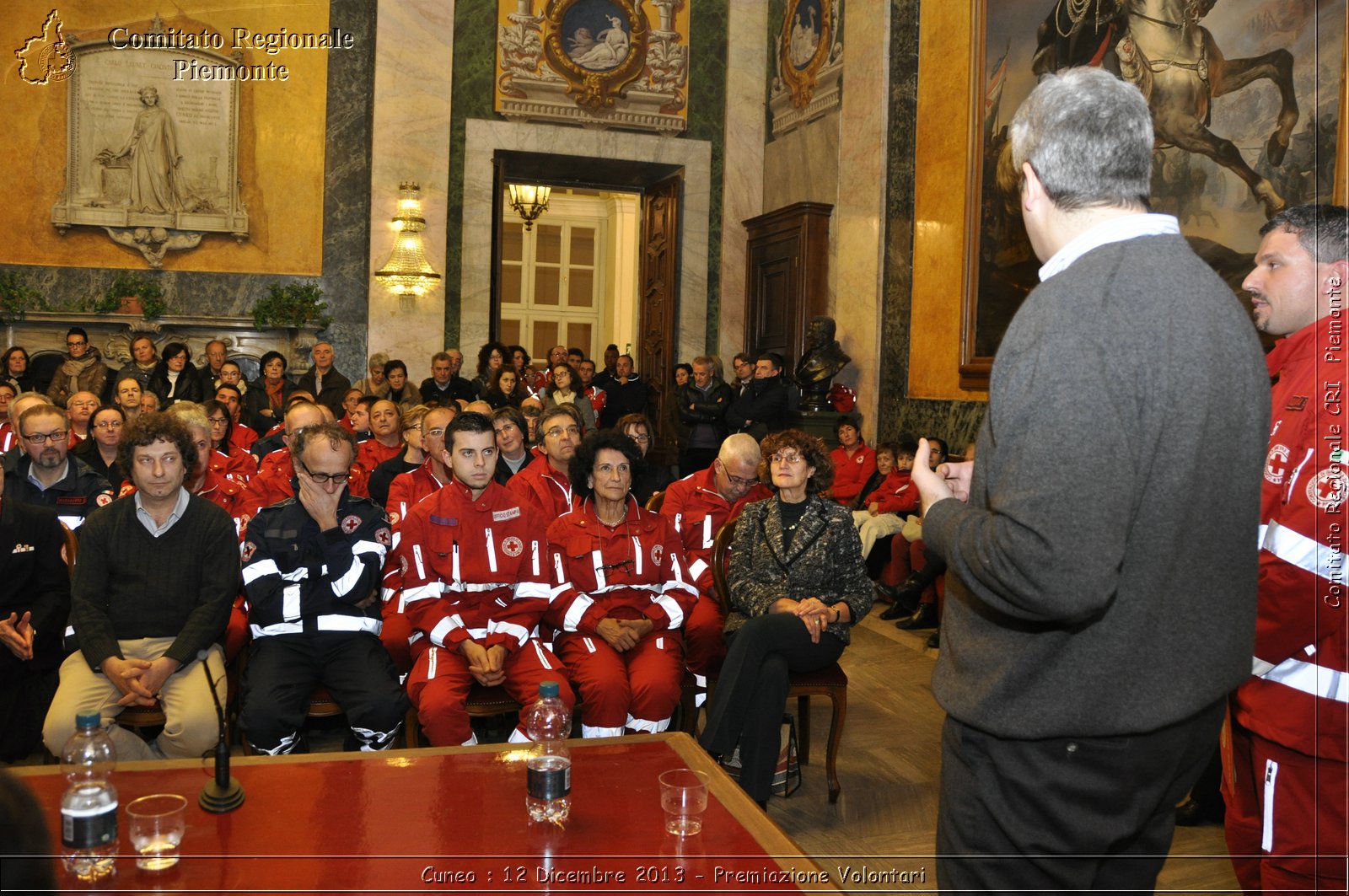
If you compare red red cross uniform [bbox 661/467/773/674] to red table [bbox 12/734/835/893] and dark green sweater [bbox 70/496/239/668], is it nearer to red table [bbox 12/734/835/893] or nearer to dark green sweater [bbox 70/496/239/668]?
red table [bbox 12/734/835/893]

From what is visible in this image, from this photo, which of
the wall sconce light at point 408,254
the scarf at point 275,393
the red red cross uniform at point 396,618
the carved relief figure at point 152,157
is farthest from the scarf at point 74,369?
the red red cross uniform at point 396,618

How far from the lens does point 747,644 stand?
3596mm

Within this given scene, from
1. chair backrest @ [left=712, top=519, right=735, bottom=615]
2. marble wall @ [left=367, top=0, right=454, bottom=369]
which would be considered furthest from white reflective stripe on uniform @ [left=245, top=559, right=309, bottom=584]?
marble wall @ [left=367, top=0, right=454, bottom=369]

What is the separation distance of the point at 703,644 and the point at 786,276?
25.0 ft

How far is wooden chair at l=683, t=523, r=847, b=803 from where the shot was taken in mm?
3797

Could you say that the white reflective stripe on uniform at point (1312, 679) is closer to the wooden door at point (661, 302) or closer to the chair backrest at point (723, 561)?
the chair backrest at point (723, 561)

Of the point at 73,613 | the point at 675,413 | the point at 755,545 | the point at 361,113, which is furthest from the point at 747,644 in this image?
the point at 361,113

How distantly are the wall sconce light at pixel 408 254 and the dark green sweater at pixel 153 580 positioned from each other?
7.71 meters

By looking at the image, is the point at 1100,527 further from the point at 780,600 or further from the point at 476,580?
the point at 476,580

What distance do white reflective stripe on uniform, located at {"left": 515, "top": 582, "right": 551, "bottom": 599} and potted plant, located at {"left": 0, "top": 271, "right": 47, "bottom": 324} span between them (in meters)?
8.80

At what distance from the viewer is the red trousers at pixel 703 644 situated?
3988mm

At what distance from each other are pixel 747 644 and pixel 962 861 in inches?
79.8

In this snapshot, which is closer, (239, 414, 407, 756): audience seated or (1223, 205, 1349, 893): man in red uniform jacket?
(1223, 205, 1349, 893): man in red uniform jacket

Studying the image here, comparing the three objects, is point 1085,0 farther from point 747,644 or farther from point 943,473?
point 943,473
